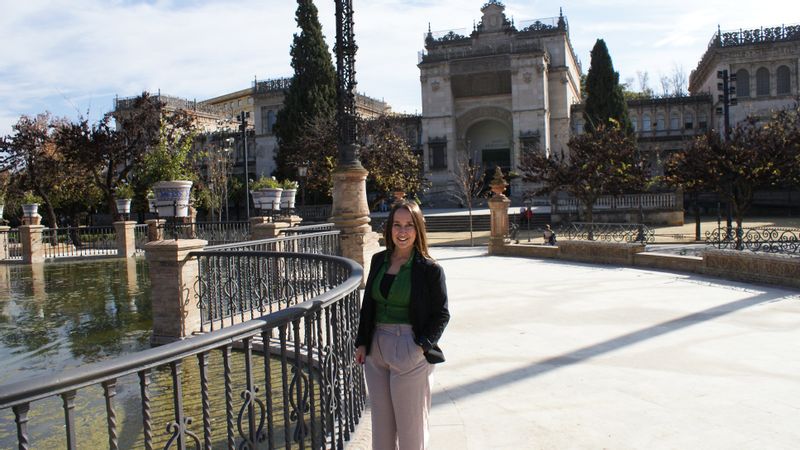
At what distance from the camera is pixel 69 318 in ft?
35.9

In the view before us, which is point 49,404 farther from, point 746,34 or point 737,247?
point 746,34

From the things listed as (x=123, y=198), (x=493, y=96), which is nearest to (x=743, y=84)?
(x=493, y=96)

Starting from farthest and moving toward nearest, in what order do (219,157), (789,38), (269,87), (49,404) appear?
(269,87) < (789,38) < (219,157) < (49,404)

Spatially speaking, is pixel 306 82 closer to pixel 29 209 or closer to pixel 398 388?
pixel 29 209

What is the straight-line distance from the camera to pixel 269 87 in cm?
5697

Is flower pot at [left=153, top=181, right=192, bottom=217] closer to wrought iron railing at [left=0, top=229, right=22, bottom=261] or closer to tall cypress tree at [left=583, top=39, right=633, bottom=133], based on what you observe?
wrought iron railing at [left=0, top=229, right=22, bottom=261]

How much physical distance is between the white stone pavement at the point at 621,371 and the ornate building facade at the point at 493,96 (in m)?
35.3

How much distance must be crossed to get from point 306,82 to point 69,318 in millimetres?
35107

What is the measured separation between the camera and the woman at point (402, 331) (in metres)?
3.61

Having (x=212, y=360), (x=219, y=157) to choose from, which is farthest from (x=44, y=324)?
(x=219, y=157)

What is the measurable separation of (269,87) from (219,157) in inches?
673

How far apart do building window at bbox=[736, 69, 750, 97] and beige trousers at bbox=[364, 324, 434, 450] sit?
50.3 m

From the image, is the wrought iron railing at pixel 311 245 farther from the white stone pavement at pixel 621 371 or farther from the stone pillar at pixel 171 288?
the white stone pavement at pixel 621 371

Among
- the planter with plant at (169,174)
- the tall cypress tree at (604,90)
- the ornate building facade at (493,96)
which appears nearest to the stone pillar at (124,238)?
the planter with plant at (169,174)
